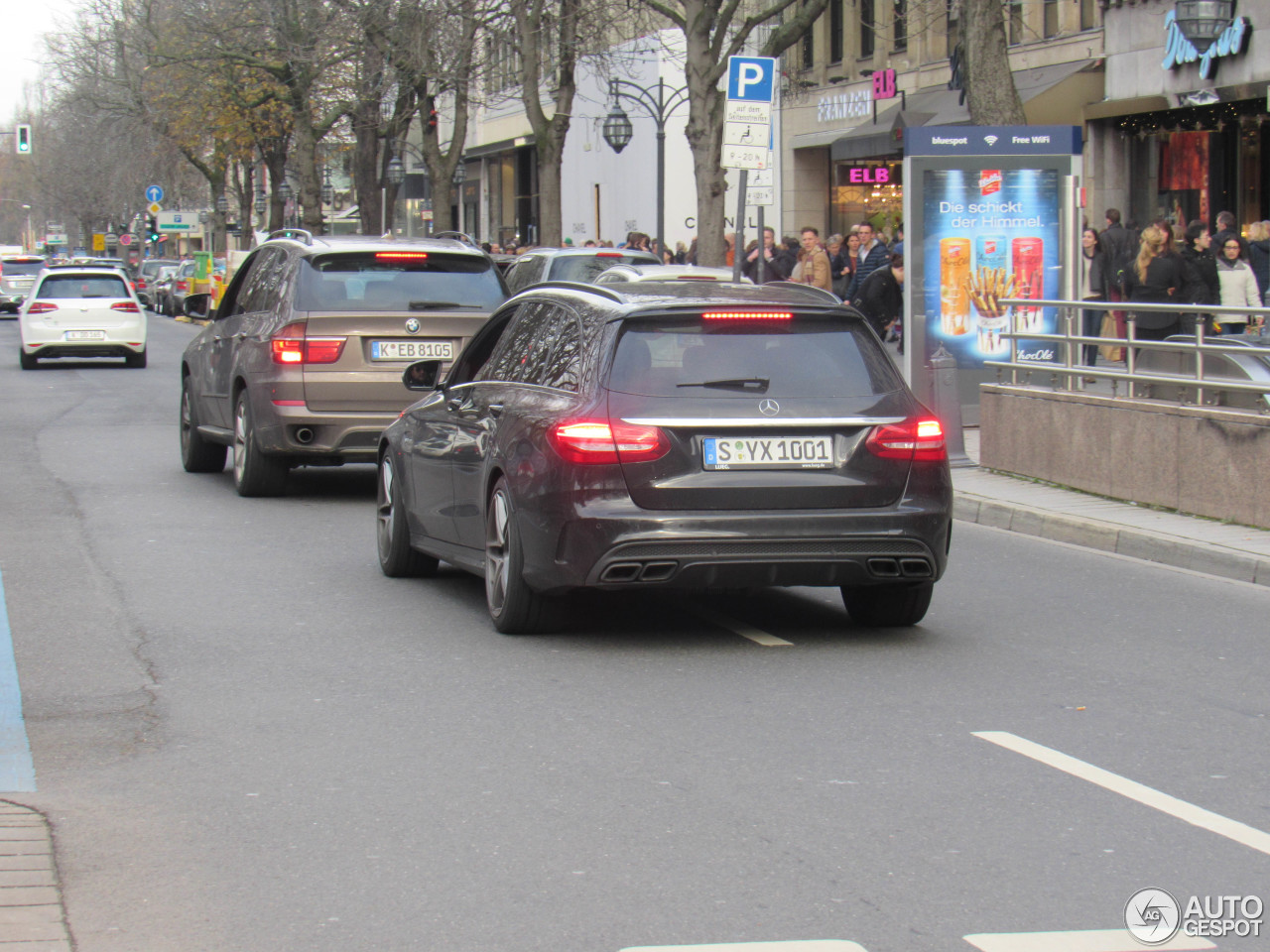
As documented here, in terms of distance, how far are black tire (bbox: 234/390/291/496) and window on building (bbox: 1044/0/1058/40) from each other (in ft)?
73.8

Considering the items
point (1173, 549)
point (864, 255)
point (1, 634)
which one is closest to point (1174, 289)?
point (864, 255)

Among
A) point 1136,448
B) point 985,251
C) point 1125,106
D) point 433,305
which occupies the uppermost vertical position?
point 1125,106

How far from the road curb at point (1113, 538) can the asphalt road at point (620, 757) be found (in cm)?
17

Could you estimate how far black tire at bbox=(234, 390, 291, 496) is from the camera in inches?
521

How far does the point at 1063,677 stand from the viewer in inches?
291

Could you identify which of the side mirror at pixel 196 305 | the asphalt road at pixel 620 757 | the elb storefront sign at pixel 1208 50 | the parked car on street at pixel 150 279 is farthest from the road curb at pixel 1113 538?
the parked car on street at pixel 150 279

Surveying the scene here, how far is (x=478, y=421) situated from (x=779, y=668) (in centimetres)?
199

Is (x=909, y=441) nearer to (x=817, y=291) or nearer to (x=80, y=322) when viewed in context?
(x=817, y=291)

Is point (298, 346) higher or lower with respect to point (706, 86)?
lower

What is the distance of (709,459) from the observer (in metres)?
7.62

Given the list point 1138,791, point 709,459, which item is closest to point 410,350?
point 709,459

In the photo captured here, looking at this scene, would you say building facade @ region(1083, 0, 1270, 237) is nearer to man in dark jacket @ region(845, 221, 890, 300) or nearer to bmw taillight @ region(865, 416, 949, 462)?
man in dark jacket @ region(845, 221, 890, 300)

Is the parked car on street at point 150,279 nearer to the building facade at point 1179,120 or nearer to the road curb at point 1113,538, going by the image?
the building facade at point 1179,120

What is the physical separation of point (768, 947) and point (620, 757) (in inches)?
72.0
